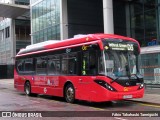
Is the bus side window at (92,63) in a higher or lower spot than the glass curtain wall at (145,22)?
lower

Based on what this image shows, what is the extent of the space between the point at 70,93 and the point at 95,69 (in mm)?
2543

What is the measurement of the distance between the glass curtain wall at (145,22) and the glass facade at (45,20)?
863 centimetres

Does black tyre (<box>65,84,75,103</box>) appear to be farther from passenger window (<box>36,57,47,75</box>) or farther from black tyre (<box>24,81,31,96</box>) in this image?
black tyre (<box>24,81,31,96</box>)

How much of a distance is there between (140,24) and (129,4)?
4610mm

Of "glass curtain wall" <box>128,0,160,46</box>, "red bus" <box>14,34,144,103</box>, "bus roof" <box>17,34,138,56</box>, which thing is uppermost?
"glass curtain wall" <box>128,0,160,46</box>

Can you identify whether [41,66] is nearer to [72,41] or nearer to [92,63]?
[72,41]

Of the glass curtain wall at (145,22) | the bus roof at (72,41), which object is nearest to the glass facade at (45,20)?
the glass curtain wall at (145,22)

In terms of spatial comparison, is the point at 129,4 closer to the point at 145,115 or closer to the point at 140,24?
the point at 140,24

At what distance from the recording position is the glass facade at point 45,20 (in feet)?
123

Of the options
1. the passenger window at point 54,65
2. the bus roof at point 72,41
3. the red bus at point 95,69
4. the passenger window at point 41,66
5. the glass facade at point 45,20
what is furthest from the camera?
the glass facade at point 45,20

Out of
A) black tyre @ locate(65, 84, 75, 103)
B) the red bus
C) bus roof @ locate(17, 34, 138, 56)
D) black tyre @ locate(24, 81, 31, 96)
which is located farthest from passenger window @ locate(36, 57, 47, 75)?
black tyre @ locate(65, 84, 75, 103)

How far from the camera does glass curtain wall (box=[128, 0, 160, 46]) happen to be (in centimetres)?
3234

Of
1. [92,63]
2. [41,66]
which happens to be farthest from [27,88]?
[92,63]

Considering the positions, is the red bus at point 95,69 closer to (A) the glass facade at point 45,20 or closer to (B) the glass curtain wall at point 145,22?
(B) the glass curtain wall at point 145,22
